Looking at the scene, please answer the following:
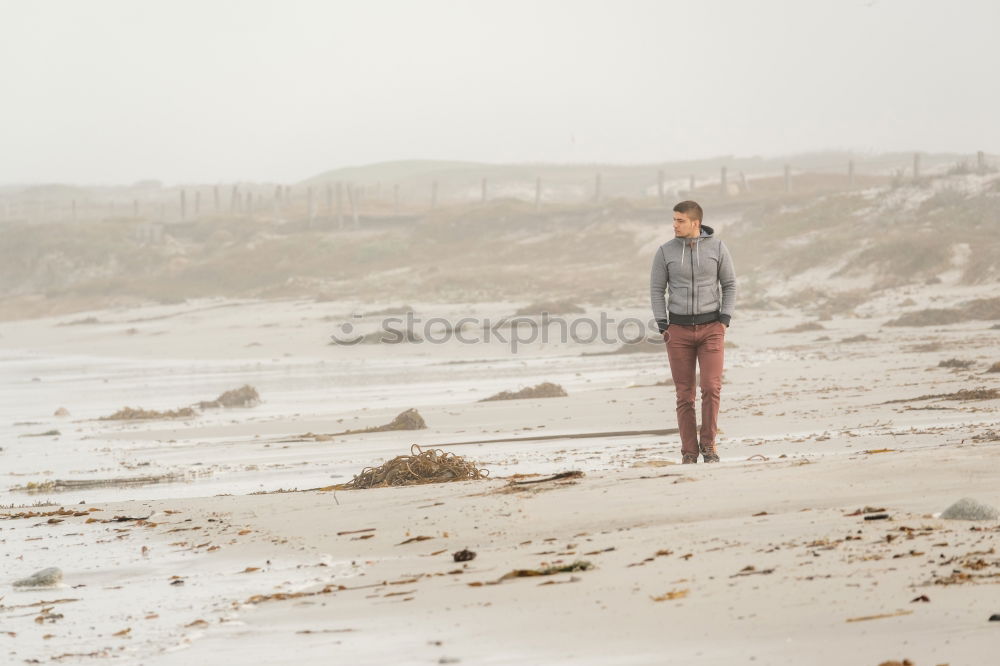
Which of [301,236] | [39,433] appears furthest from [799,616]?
[301,236]

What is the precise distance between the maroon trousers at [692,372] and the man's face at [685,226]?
0.55 metres

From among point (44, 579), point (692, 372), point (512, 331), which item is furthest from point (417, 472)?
point (512, 331)

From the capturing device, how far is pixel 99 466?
415 inches

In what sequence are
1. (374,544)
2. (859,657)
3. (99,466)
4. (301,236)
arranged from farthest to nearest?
(301,236), (99,466), (374,544), (859,657)

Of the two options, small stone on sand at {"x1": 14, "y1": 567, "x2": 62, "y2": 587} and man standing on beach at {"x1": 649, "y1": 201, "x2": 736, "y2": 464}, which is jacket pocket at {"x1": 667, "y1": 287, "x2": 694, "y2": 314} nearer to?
man standing on beach at {"x1": 649, "y1": 201, "x2": 736, "y2": 464}

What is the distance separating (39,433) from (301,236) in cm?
4047

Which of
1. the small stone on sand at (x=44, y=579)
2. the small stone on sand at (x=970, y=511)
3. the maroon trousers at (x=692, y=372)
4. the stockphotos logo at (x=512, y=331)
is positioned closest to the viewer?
the small stone on sand at (x=970, y=511)

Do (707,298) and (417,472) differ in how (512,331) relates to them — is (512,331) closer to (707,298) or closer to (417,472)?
(707,298)

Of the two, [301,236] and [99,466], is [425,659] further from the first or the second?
[301,236]

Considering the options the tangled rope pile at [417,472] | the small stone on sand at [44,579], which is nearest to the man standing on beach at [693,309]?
the tangled rope pile at [417,472]

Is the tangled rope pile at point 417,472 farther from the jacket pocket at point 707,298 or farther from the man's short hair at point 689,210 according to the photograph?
the man's short hair at point 689,210

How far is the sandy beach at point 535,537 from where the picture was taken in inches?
152

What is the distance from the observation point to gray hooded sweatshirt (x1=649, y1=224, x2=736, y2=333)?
25.8ft

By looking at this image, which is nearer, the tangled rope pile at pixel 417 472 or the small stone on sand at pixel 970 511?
the small stone on sand at pixel 970 511
